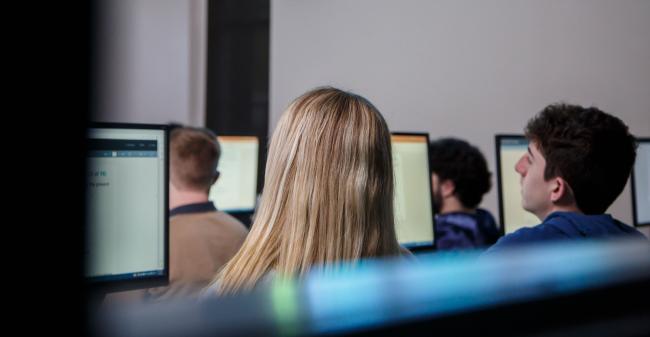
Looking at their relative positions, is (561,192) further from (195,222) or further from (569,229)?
(195,222)

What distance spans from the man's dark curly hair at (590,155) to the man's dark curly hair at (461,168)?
80 cm

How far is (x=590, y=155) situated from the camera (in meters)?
1.45

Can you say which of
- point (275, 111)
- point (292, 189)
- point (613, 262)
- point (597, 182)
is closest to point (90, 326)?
point (613, 262)

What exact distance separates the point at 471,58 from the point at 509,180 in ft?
4.14

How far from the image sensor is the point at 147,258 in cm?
138

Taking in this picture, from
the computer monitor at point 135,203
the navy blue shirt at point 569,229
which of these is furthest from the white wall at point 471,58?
the computer monitor at point 135,203

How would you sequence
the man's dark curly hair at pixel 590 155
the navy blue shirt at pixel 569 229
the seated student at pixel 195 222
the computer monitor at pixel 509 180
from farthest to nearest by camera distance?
the computer monitor at pixel 509 180 → the seated student at pixel 195 222 → the man's dark curly hair at pixel 590 155 → the navy blue shirt at pixel 569 229

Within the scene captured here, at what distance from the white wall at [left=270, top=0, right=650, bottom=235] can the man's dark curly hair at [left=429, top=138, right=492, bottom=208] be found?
717 mm

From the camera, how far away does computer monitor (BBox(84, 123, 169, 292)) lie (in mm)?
1310

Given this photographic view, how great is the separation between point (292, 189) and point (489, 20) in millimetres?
2411

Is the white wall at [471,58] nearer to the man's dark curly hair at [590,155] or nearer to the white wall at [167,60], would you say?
the white wall at [167,60]

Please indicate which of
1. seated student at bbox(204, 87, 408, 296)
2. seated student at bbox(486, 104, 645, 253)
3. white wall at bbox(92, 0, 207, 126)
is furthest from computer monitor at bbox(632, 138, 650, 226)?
white wall at bbox(92, 0, 207, 126)

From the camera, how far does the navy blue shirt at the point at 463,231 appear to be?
219 centimetres

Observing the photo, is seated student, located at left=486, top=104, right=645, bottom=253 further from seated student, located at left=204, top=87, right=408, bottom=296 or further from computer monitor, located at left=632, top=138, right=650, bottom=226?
computer monitor, located at left=632, top=138, right=650, bottom=226
